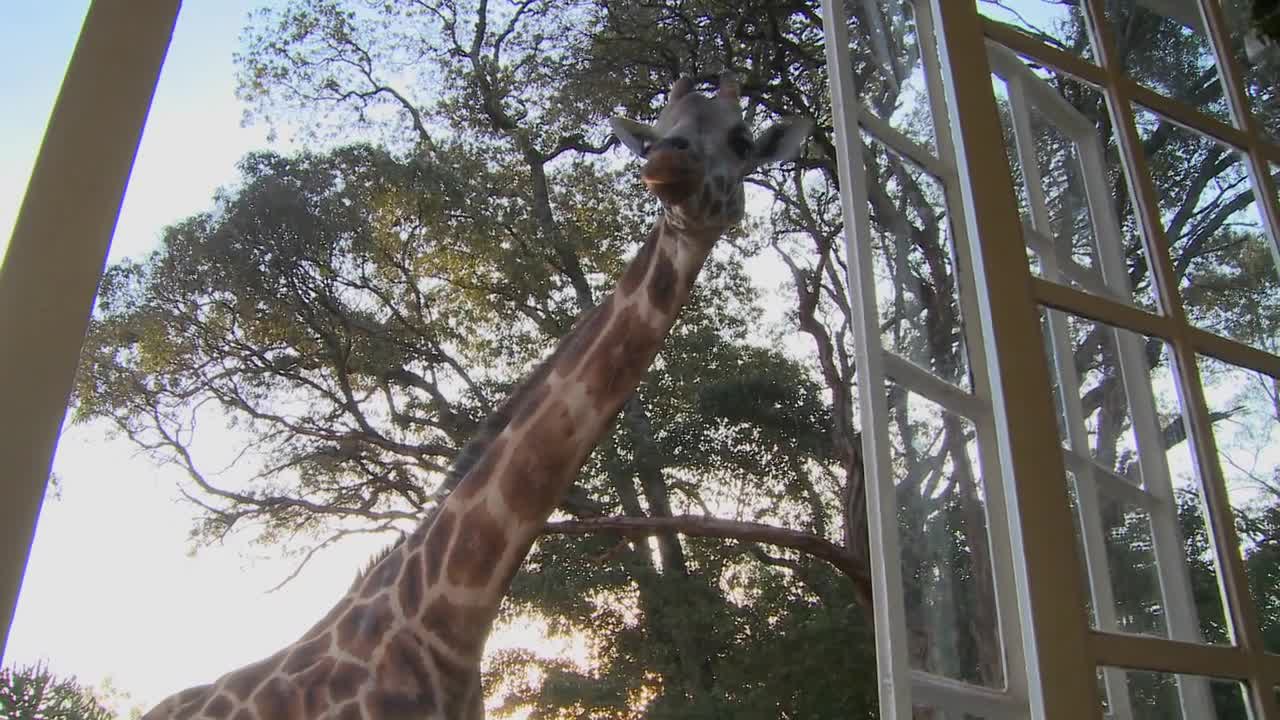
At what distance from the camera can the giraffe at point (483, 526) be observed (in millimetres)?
1500

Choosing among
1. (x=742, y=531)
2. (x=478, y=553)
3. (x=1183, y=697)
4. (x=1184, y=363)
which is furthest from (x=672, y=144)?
(x=742, y=531)

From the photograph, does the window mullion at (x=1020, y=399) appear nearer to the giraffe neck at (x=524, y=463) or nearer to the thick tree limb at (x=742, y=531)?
the giraffe neck at (x=524, y=463)

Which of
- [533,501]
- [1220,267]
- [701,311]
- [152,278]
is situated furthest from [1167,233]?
[152,278]

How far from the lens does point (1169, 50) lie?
2.73ft

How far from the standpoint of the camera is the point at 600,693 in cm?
412

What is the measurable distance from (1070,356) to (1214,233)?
0.25m

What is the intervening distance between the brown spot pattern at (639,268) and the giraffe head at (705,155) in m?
0.07

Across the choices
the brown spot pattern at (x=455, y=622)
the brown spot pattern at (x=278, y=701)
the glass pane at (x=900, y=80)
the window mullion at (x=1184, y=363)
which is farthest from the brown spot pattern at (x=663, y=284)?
the window mullion at (x=1184, y=363)

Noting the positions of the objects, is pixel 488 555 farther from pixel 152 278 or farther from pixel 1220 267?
pixel 152 278

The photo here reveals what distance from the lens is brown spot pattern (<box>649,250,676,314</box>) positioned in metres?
1.61

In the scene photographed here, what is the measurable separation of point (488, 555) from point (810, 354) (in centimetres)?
357

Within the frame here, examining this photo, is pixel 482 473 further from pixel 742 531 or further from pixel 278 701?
pixel 742 531

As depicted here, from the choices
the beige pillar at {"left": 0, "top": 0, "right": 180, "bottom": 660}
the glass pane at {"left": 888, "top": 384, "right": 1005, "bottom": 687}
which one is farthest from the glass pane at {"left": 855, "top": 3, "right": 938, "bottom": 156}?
the beige pillar at {"left": 0, "top": 0, "right": 180, "bottom": 660}

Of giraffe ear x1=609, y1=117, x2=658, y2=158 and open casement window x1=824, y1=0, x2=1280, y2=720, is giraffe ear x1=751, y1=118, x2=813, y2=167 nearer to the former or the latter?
giraffe ear x1=609, y1=117, x2=658, y2=158
